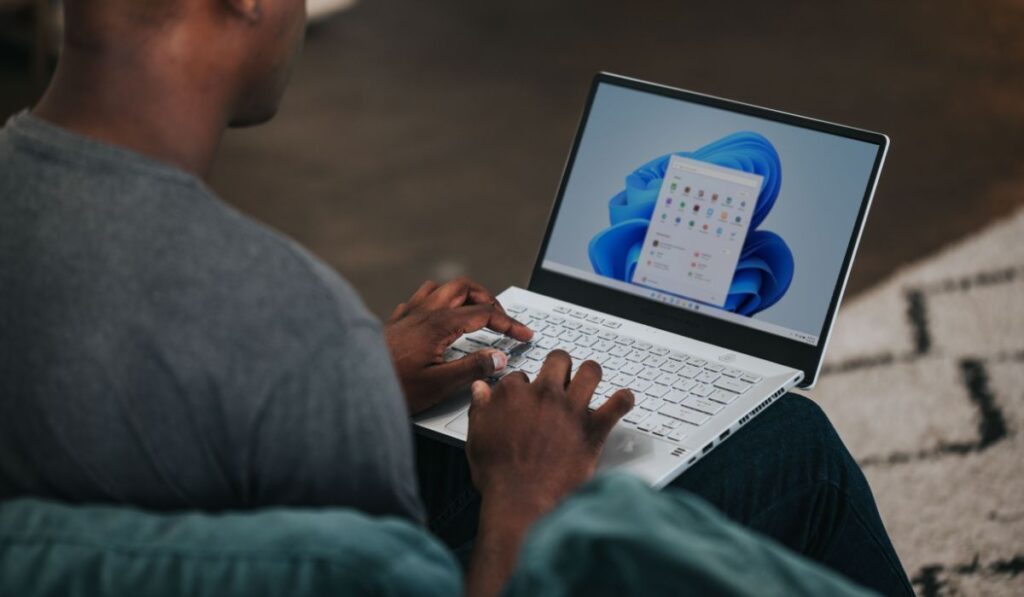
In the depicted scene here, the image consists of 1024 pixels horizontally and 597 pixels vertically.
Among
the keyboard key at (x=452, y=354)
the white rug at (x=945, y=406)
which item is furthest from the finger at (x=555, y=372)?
the white rug at (x=945, y=406)

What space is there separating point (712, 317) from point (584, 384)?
1.15ft

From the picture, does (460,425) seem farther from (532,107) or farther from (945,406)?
(532,107)

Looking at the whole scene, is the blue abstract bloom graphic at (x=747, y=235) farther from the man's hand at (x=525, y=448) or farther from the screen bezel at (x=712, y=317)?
the man's hand at (x=525, y=448)

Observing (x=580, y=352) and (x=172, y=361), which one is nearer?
(x=172, y=361)

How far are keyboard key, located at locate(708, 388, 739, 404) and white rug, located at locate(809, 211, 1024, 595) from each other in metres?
0.74

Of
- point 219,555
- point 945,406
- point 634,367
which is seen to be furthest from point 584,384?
point 945,406

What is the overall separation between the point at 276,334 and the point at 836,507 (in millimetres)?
682

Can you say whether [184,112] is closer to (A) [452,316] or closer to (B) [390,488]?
(B) [390,488]

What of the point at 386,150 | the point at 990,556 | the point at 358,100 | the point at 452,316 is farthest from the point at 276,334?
the point at 358,100

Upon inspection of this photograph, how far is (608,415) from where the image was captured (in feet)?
3.51

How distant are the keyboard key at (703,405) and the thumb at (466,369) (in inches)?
7.5

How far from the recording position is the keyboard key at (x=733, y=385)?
1.28 m

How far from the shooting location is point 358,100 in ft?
12.1

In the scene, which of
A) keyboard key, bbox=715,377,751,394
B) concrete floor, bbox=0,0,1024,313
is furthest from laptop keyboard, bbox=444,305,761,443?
concrete floor, bbox=0,0,1024,313
